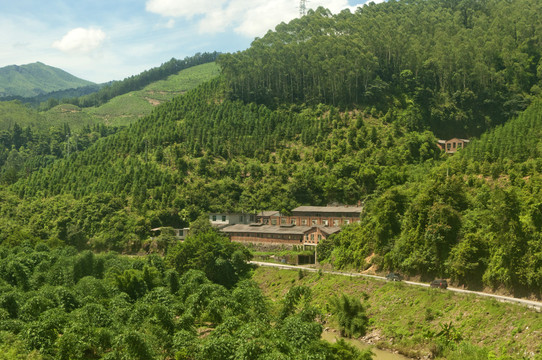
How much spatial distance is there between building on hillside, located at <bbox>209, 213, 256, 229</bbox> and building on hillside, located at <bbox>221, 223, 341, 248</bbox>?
2684mm

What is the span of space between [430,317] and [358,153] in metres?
51.7

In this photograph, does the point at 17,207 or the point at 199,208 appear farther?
the point at 17,207

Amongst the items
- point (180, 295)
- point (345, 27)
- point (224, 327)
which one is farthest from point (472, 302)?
point (345, 27)

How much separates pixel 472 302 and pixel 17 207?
84.5 metres

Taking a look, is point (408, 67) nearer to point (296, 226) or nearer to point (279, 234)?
point (296, 226)

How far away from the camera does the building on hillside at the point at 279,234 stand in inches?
3115

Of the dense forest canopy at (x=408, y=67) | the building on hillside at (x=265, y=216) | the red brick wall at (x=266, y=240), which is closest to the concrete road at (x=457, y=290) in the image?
the red brick wall at (x=266, y=240)

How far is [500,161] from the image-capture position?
7369cm

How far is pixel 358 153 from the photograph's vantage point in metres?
96.4

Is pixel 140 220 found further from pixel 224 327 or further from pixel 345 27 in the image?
pixel 345 27

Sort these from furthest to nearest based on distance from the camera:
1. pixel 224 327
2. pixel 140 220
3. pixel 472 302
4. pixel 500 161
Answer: pixel 140 220 < pixel 500 161 < pixel 472 302 < pixel 224 327

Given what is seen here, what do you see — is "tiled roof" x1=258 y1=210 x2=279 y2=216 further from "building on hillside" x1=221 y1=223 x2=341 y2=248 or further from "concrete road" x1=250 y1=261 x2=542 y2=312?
"concrete road" x1=250 y1=261 x2=542 y2=312

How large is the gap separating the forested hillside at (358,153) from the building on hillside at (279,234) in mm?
5600

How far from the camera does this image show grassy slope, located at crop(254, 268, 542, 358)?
40597 mm
